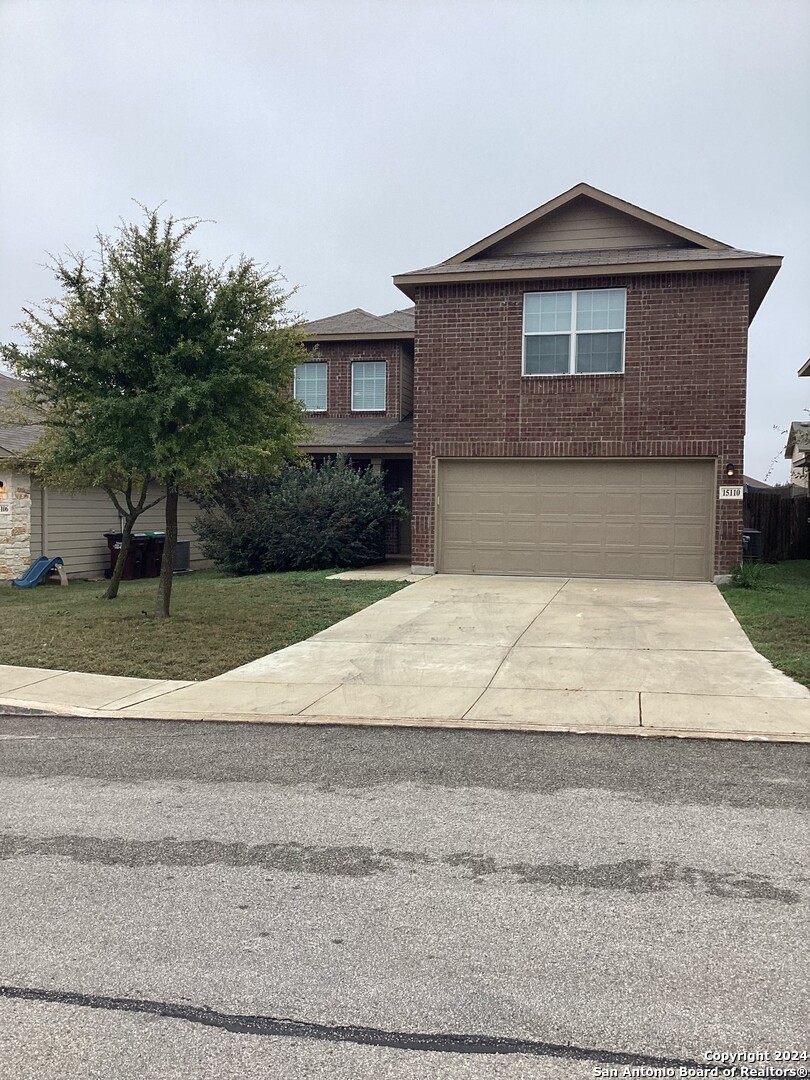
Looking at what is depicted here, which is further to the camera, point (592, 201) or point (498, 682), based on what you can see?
point (592, 201)

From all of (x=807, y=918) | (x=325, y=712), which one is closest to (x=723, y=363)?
(x=325, y=712)

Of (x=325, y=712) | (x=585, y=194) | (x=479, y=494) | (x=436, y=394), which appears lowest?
(x=325, y=712)

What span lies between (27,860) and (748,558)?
57.9 ft

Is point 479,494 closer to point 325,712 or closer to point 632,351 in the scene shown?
point 632,351

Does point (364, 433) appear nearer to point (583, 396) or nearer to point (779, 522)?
point (583, 396)

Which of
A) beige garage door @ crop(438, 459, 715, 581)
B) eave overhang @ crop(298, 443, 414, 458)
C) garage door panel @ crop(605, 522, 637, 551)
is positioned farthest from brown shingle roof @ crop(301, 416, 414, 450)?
garage door panel @ crop(605, 522, 637, 551)

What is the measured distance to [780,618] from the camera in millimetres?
12641

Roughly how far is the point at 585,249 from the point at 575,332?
2.03m

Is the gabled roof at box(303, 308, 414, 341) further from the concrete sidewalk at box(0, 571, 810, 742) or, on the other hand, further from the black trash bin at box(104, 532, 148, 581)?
the concrete sidewalk at box(0, 571, 810, 742)

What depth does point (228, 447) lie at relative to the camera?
11.9 m

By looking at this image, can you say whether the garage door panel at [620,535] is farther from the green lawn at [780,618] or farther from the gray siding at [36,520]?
the gray siding at [36,520]

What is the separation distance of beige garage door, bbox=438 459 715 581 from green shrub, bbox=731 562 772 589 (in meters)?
0.59

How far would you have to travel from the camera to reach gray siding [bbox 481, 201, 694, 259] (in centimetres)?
1822

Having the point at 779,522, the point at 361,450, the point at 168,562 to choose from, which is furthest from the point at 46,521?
the point at 779,522
